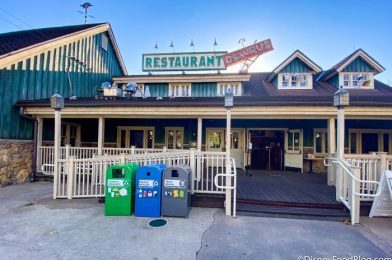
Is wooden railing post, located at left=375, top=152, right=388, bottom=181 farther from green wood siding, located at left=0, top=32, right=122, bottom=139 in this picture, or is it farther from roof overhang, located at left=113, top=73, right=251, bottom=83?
green wood siding, located at left=0, top=32, right=122, bottom=139

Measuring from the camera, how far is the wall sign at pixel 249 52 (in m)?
14.3

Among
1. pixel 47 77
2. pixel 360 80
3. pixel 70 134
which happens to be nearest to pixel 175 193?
pixel 70 134

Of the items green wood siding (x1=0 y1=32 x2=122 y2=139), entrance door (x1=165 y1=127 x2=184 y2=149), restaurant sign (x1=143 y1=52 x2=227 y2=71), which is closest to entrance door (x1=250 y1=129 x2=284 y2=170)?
entrance door (x1=165 y1=127 x2=184 y2=149)

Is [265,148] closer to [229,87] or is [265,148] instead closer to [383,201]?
[229,87]

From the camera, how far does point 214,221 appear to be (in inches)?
186

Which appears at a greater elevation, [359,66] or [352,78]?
[359,66]

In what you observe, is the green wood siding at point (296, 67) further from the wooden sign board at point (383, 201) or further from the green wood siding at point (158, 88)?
the wooden sign board at point (383, 201)

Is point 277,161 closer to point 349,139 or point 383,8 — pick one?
point 349,139

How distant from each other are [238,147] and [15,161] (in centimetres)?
936

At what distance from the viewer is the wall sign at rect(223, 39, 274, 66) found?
14.3 m

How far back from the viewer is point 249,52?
14.4m

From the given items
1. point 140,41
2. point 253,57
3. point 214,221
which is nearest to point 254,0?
point 253,57

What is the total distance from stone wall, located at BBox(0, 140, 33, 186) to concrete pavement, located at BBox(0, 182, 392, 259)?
3619 mm

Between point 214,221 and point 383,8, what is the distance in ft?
41.4
